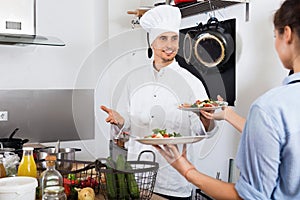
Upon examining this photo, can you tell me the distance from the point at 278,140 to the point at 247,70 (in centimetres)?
113

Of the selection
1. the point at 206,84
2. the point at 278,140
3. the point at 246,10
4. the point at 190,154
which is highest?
the point at 246,10

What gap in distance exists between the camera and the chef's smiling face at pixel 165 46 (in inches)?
59.1

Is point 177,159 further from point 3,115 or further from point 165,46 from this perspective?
point 3,115

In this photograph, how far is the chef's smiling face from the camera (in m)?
1.50

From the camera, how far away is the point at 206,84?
2.19m

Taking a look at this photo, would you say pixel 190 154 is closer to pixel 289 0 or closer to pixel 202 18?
pixel 202 18

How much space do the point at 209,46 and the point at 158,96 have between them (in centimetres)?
64

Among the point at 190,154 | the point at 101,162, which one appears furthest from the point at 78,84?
the point at 101,162

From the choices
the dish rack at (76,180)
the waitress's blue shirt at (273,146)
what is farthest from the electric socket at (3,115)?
the waitress's blue shirt at (273,146)

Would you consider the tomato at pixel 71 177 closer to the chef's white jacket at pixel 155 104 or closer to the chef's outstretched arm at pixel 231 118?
the chef's white jacket at pixel 155 104

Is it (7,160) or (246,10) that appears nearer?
(7,160)

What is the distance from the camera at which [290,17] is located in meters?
0.94

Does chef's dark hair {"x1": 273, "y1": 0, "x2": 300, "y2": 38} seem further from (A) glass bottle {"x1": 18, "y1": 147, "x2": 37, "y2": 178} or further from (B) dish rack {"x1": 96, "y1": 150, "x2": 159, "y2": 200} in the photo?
(A) glass bottle {"x1": 18, "y1": 147, "x2": 37, "y2": 178}

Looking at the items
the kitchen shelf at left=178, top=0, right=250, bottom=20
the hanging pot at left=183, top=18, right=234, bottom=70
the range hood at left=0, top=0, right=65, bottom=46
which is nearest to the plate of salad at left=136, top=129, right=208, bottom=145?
the hanging pot at left=183, top=18, right=234, bottom=70
